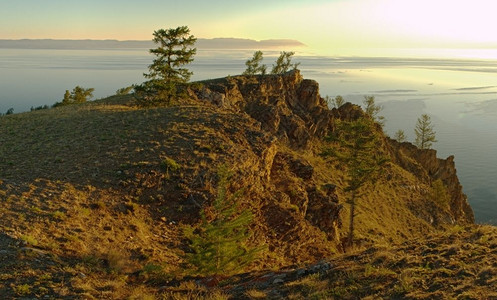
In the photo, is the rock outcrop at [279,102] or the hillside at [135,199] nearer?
the hillside at [135,199]

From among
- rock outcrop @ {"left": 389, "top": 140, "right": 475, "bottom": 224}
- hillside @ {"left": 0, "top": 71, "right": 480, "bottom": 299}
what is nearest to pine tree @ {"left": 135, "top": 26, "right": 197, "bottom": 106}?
hillside @ {"left": 0, "top": 71, "right": 480, "bottom": 299}

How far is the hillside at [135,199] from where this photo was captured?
38.4 feet

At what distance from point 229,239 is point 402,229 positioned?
125 feet

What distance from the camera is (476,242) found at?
1185 cm

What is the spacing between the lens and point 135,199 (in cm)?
1741

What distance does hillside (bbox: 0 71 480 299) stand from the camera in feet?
38.4

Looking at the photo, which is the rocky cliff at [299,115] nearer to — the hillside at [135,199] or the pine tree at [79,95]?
the hillside at [135,199]

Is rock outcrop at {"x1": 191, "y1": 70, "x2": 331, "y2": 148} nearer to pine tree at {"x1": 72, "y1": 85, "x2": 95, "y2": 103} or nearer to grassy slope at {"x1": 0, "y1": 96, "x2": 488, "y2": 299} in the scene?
grassy slope at {"x1": 0, "y1": 96, "x2": 488, "y2": 299}

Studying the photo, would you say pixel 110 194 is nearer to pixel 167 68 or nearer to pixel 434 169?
pixel 167 68

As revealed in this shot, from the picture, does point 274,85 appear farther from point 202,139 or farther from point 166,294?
point 166,294

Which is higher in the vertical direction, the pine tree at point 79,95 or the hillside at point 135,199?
the pine tree at point 79,95

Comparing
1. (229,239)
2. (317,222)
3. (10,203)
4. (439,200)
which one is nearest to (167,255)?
(229,239)

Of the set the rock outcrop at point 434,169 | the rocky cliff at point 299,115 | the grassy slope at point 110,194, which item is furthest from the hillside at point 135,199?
the rock outcrop at point 434,169

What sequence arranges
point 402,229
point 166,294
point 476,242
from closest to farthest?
point 166,294, point 476,242, point 402,229
